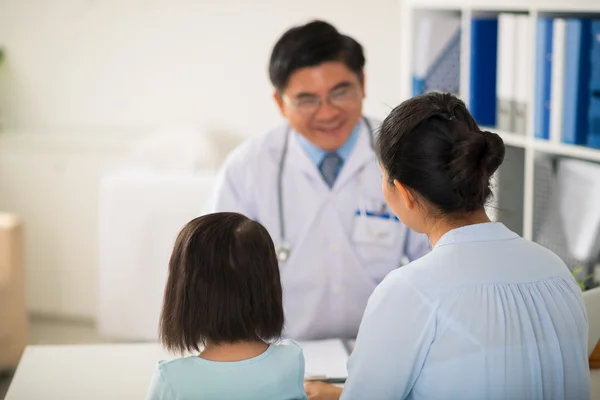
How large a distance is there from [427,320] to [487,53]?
1566 mm

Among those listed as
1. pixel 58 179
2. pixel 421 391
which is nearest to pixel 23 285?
pixel 58 179

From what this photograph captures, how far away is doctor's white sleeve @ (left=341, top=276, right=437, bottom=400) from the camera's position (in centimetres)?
117

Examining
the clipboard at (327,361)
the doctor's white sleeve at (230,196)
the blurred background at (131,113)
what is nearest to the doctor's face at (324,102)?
the doctor's white sleeve at (230,196)

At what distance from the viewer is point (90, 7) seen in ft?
12.3

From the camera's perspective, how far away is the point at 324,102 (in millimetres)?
1979

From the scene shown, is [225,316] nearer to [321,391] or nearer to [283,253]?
[321,391]

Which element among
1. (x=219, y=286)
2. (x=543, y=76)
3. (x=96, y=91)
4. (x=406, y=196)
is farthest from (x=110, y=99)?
(x=406, y=196)

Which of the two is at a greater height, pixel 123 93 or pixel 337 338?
pixel 123 93

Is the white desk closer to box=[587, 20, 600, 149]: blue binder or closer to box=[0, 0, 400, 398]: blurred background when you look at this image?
box=[587, 20, 600, 149]: blue binder

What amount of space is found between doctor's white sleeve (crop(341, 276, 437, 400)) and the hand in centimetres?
26

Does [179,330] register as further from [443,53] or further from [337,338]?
[443,53]

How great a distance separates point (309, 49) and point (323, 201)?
0.37m

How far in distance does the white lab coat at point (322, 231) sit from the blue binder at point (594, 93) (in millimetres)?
543

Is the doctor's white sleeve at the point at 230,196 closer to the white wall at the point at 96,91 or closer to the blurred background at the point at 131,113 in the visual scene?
the blurred background at the point at 131,113
